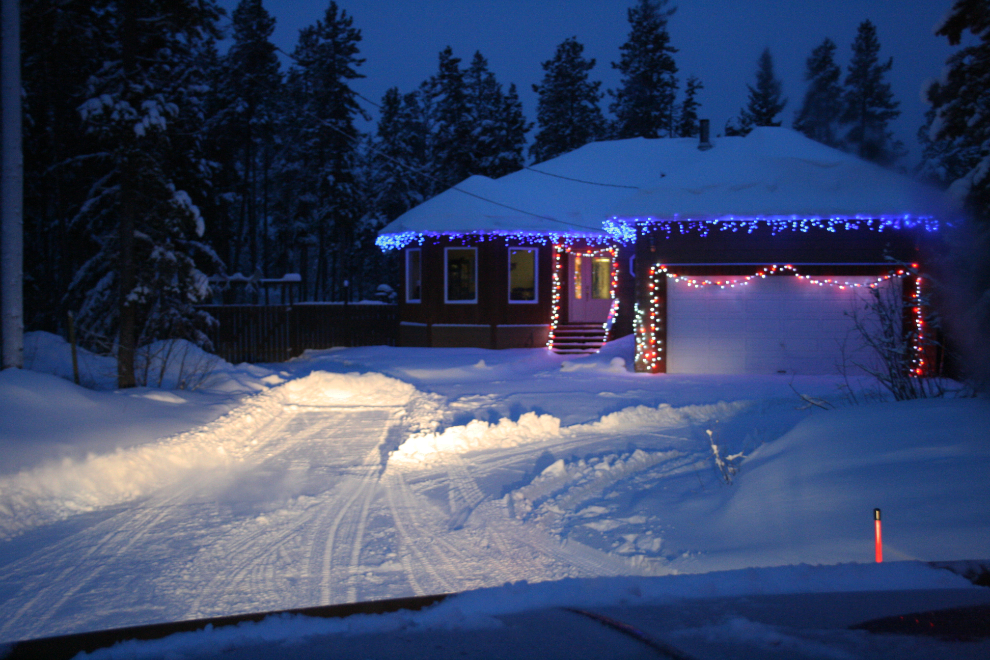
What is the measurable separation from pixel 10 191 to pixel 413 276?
552 inches

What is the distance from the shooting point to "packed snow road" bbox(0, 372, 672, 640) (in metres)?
4.38

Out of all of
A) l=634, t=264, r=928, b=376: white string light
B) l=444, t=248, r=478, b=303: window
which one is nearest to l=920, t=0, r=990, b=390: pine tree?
l=634, t=264, r=928, b=376: white string light

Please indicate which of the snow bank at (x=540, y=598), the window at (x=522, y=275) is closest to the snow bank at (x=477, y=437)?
the snow bank at (x=540, y=598)

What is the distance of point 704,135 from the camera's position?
886 inches

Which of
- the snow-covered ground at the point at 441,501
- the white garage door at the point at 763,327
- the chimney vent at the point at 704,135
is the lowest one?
the snow-covered ground at the point at 441,501

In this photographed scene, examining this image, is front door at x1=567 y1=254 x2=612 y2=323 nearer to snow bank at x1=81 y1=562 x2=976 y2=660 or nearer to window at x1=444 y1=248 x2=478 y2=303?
window at x1=444 y1=248 x2=478 y2=303

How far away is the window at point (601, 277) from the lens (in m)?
22.6

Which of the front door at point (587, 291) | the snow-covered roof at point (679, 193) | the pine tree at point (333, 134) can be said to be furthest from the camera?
the pine tree at point (333, 134)

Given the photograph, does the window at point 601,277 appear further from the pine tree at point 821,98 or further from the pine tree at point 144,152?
the pine tree at point 821,98

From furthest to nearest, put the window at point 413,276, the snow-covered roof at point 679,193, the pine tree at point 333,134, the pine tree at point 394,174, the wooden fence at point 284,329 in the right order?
the pine tree at point 394,174, the pine tree at point 333,134, the window at point 413,276, the wooden fence at point 284,329, the snow-covered roof at point 679,193

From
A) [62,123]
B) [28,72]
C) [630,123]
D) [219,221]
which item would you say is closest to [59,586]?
[62,123]

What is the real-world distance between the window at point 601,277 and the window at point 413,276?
6.10m

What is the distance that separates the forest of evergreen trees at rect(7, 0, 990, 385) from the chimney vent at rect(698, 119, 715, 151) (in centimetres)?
525

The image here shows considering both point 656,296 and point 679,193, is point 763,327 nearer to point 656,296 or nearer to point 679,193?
point 656,296
